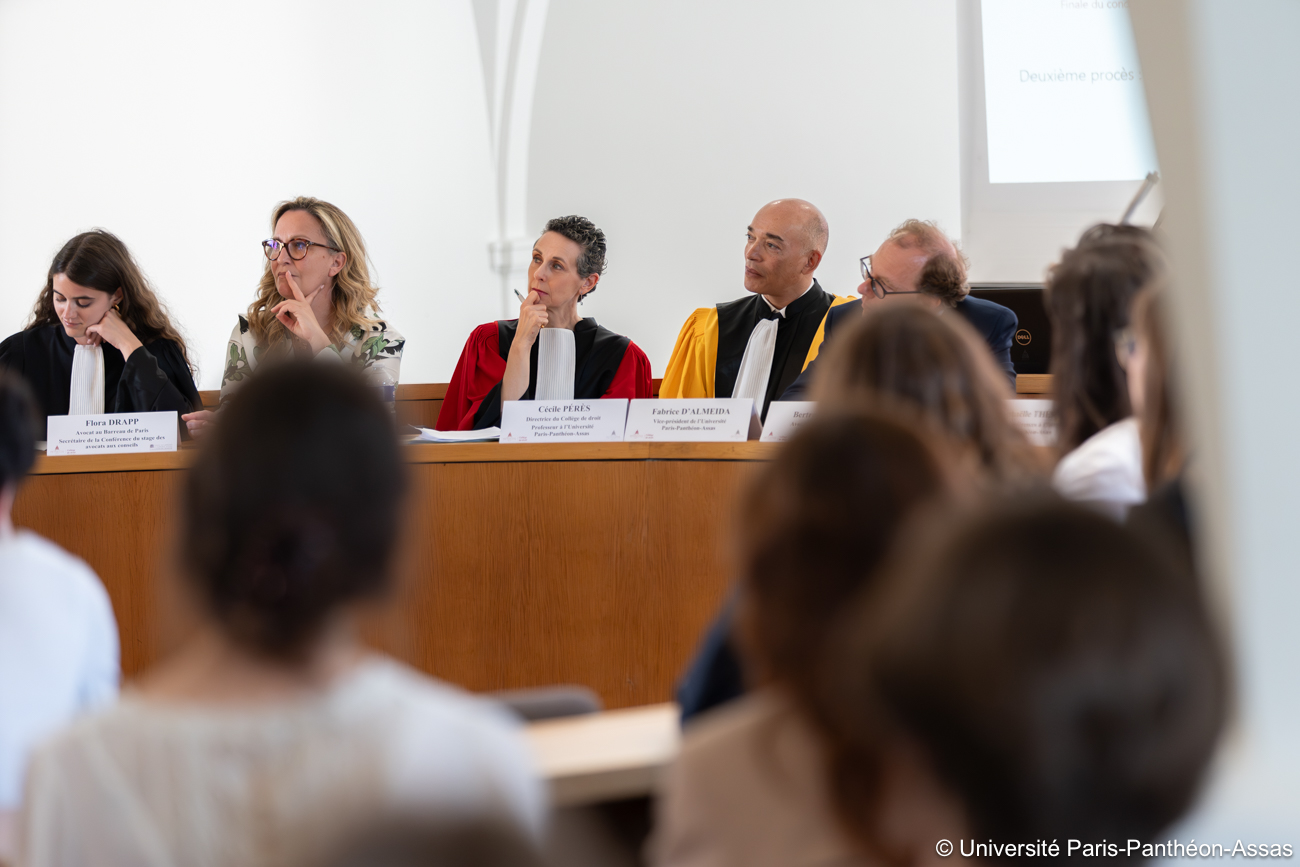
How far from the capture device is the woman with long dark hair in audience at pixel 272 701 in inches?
38.3

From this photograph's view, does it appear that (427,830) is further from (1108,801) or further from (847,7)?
(847,7)

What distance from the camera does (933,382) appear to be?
151 cm

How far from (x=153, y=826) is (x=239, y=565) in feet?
0.75

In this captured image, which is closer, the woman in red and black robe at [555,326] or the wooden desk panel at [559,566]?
the wooden desk panel at [559,566]

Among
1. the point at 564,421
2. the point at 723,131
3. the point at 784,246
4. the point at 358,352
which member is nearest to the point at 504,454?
the point at 564,421

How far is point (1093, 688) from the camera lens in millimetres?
689

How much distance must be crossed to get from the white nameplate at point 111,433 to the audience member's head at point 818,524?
9.11ft

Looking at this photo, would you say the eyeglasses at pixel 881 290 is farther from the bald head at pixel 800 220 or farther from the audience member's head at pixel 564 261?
the audience member's head at pixel 564 261

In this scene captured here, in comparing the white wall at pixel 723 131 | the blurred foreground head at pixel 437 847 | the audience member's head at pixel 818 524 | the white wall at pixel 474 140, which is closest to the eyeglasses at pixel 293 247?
the white wall at pixel 474 140

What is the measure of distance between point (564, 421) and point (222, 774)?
2.32 metres

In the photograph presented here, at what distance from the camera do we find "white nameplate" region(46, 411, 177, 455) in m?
3.34

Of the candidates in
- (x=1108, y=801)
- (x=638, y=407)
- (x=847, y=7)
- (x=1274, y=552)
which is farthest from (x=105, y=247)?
(x=847, y=7)

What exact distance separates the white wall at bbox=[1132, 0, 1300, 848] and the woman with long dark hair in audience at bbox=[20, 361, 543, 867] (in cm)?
91

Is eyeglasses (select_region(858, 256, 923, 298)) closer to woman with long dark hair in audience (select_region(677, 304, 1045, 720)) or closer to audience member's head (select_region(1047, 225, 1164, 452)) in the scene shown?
audience member's head (select_region(1047, 225, 1164, 452))
